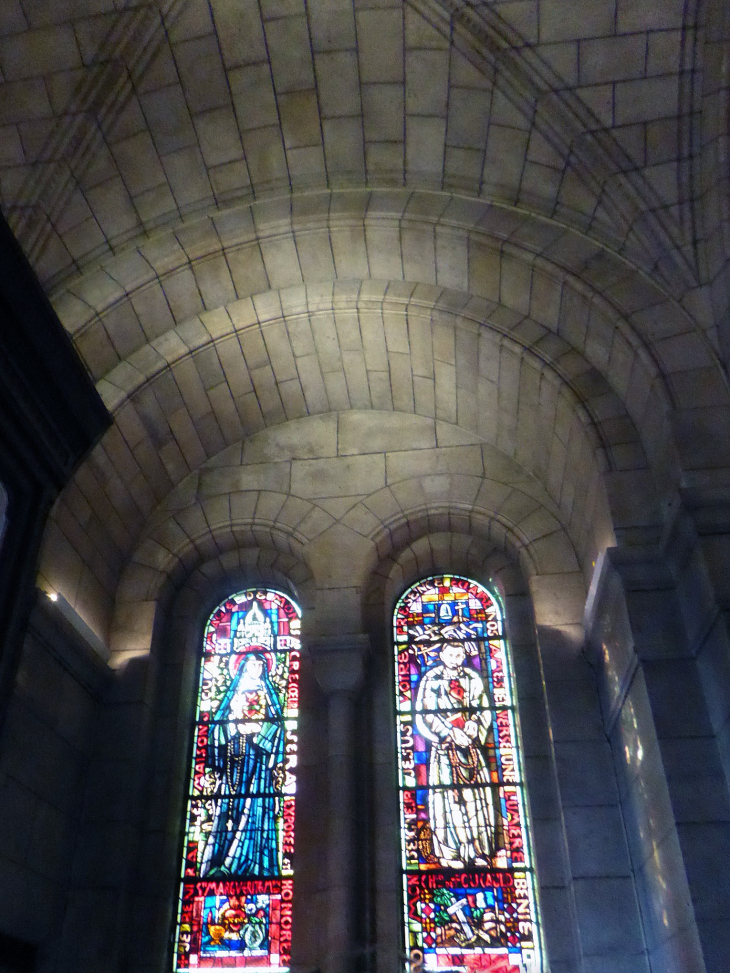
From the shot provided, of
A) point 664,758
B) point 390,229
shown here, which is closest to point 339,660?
point 664,758

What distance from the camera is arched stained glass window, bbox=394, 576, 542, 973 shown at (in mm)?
5934

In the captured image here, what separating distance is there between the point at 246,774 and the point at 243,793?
151mm

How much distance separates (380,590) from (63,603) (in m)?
2.64

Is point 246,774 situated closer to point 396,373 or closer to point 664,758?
point 664,758

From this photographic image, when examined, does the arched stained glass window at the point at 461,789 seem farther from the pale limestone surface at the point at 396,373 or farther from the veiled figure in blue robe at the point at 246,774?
the veiled figure in blue robe at the point at 246,774

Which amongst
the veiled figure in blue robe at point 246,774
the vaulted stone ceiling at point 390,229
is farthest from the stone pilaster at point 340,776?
the vaulted stone ceiling at point 390,229

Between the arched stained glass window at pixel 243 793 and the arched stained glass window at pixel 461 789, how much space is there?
0.95 meters

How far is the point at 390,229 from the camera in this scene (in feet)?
21.6

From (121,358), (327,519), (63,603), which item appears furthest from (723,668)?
(121,358)

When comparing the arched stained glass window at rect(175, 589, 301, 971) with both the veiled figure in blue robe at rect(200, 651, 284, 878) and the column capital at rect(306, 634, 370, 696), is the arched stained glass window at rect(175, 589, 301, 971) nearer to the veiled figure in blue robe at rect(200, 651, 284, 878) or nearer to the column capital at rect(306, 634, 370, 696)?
the veiled figure in blue robe at rect(200, 651, 284, 878)

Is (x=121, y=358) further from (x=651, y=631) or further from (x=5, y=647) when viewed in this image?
(x=651, y=631)

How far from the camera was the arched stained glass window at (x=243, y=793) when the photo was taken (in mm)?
6160

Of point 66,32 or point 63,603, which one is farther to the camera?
point 63,603

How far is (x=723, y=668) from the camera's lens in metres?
4.45
